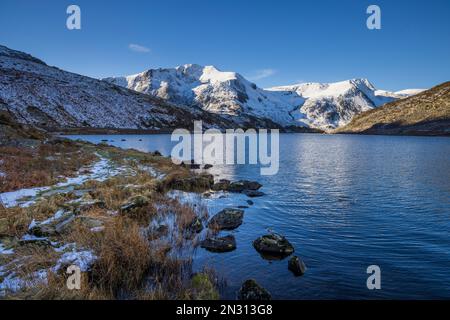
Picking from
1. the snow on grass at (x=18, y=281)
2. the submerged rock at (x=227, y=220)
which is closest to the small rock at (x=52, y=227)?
the snow on grass at (x=18, y=281)

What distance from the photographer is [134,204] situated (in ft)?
56.7

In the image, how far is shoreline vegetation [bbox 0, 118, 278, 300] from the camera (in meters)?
9.01

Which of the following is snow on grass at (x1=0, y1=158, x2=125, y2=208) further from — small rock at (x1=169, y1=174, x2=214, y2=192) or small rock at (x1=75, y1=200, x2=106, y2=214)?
small rock at (x1=169, y1=174, x2=214, y2=192)

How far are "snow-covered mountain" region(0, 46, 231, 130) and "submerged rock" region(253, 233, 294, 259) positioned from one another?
12959 centimetres

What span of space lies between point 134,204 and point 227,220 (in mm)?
5575

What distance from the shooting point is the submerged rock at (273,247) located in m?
13.1

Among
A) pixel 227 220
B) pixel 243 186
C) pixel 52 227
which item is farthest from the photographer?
pixel 243 186

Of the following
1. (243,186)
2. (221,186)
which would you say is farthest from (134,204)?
(243,186)
